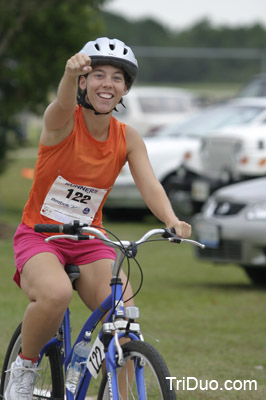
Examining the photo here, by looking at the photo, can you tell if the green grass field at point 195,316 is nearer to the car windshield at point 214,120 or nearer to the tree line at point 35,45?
the car windshield at point 214,120

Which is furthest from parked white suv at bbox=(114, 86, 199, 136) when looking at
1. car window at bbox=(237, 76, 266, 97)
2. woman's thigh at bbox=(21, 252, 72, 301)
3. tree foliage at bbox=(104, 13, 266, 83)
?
woman's thigh at bbox=(21, 252, 72, 301)

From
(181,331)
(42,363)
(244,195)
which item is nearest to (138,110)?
(244,195)

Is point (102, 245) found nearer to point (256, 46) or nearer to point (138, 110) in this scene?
point (138, 110)

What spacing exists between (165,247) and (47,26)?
4.37 metres

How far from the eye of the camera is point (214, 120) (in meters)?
17.1

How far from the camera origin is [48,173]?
15.3 ft

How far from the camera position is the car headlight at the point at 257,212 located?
9.98m

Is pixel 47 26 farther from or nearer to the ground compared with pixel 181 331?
farther from the ground

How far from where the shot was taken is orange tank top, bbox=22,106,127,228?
4629mm

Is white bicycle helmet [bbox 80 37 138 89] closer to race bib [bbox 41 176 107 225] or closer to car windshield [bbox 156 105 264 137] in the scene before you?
race bib [bbox 41 176 107 225]

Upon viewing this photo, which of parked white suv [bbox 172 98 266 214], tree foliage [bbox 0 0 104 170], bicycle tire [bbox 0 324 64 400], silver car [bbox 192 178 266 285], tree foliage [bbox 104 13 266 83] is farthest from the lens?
tree foliage [bbox 104 13 266 83]

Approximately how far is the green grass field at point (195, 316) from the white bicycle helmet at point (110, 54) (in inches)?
53.1

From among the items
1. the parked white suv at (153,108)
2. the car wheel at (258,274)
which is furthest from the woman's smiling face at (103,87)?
the parked white suv at (153,108)

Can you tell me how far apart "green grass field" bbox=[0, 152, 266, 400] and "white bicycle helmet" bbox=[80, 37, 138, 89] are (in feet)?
4.43
